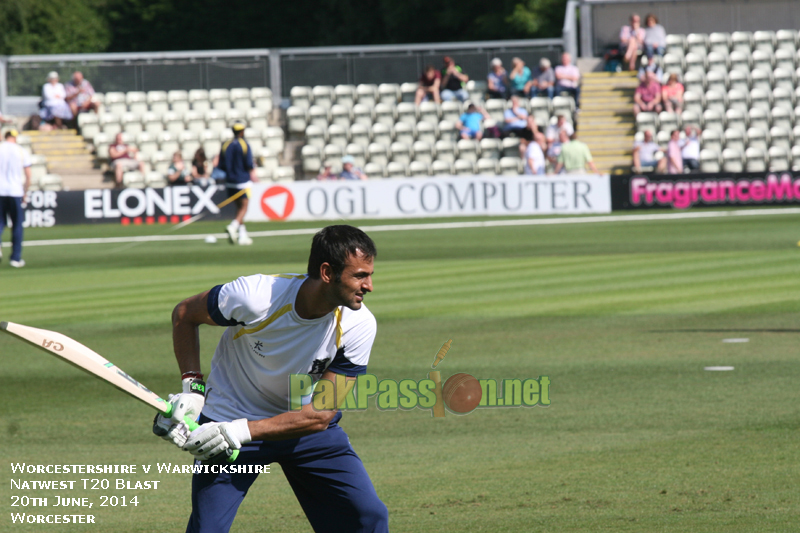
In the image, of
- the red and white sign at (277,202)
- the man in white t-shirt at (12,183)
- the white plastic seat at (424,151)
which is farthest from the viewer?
the white plastic seat at (424,151)

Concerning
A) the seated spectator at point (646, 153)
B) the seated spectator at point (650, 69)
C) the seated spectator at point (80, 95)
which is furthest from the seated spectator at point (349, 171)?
the seated spectator at point (650, 69)

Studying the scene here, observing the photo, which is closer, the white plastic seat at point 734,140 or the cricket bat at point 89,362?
the cricket bat at point 89,362

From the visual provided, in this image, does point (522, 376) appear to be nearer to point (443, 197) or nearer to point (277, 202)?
point (443, 197)

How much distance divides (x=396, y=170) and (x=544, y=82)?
5.39m

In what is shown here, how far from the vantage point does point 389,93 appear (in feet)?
112

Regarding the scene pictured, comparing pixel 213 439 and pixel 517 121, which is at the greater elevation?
pixel 517 121

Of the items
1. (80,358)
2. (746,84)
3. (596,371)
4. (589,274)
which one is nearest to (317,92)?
(746,84)

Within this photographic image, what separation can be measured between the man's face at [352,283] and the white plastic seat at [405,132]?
95.4ft

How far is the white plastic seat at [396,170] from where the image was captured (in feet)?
105

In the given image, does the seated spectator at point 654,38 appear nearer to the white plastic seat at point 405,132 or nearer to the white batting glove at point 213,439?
the white plastic seat at point 405,132

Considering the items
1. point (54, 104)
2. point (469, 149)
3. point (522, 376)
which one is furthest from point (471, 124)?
point (522, 376)

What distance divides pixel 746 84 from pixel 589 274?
18.8 metres

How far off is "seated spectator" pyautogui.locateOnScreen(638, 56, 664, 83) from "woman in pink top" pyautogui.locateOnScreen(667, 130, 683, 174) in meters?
3.67

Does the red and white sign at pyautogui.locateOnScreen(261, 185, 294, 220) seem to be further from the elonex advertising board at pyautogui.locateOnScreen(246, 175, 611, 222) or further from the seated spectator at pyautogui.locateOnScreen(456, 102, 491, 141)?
the seated spectator at pyautogui.locateOnScreen(456, 102, 491, 141)
